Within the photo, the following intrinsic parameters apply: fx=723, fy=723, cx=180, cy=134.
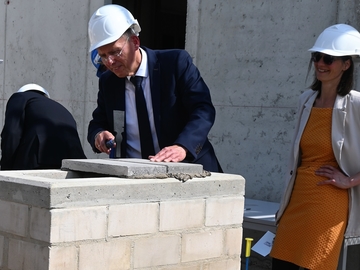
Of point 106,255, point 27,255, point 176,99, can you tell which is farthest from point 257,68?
point 27,255

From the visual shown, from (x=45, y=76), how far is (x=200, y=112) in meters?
5.52

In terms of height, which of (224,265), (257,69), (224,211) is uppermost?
(257,69)

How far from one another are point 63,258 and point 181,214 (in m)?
0.57

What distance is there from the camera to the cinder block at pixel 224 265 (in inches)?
123

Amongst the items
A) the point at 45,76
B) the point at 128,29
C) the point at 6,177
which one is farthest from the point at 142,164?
the point at 45,76

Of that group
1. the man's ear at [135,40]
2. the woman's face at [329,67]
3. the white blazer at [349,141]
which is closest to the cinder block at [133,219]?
the man's ear at [135,40]

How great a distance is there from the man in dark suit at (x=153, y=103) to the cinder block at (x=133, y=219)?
2.08 ft

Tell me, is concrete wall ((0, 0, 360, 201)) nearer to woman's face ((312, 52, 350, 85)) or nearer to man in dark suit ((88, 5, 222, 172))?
woman's face ((312, 52, 350, 85))

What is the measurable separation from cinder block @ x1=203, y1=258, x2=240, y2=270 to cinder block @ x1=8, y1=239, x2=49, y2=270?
785mm

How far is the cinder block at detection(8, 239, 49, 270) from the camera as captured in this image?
2596 mm

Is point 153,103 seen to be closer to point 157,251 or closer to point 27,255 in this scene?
point 157,251

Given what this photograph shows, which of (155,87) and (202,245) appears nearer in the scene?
(202,245)

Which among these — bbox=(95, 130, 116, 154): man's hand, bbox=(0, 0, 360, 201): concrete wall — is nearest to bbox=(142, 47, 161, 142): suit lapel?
bbox=(95, 130, 116, 154): man's hand

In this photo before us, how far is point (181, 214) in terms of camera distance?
2953 mm
